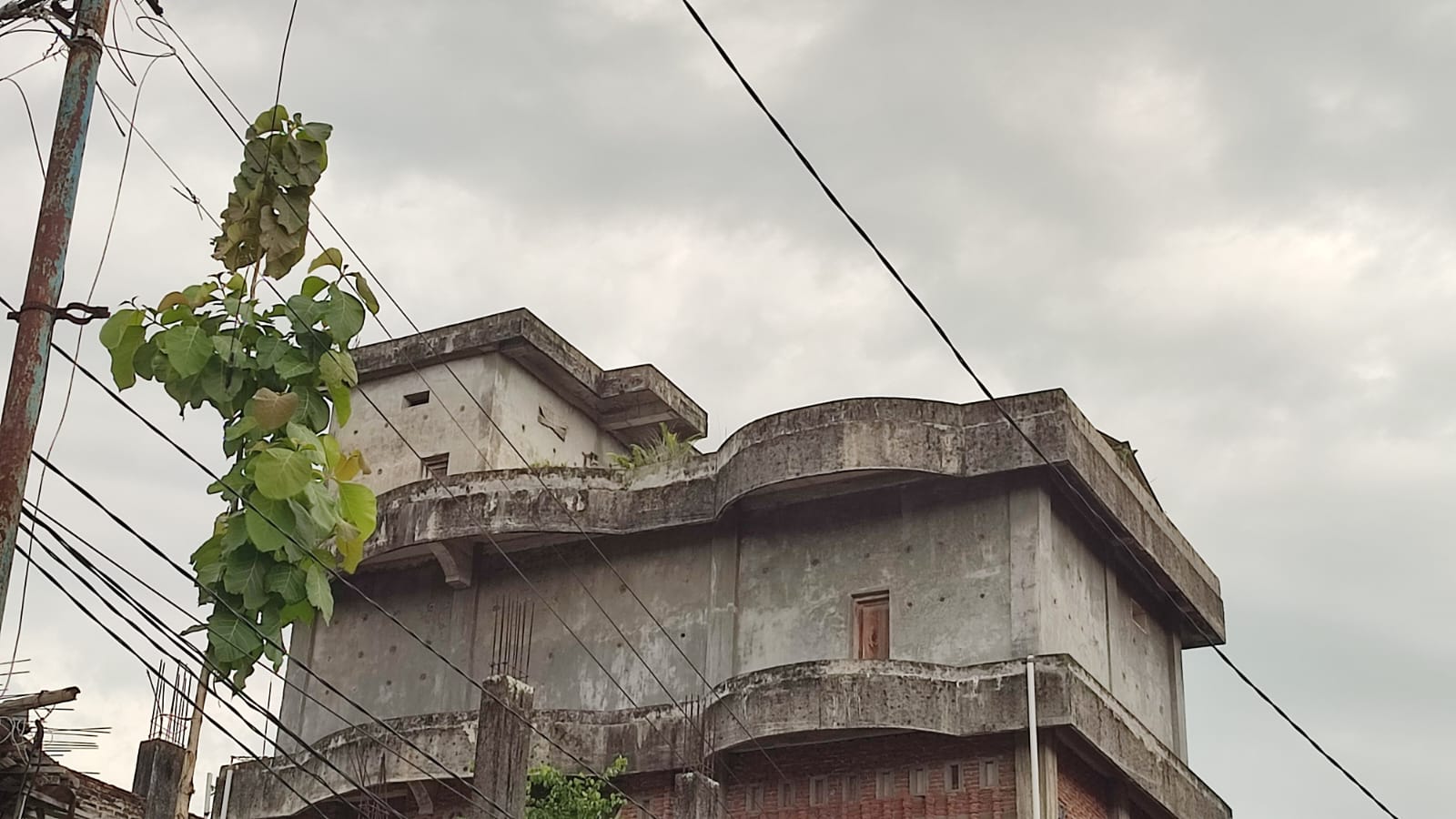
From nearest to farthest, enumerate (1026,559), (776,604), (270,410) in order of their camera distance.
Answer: (270,410) → (1026,559) → (776,604)

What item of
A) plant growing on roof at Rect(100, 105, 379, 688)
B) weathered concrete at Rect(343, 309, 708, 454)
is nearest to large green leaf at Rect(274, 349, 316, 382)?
plant growing on roof at Rect(100, 105, 379, 688)

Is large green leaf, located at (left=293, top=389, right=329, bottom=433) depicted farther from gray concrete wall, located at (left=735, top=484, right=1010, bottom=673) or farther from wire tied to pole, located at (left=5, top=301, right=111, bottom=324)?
gray concrete wall, located at (left=735, top=484, right=1010, bottom=673)

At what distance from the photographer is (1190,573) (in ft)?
87.5

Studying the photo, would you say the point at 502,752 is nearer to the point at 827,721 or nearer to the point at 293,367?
the point at 293,367

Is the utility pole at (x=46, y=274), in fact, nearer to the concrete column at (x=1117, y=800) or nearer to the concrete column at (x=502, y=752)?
the concrete column at (x=502, y=752)

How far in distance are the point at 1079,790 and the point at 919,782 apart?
2125 mm

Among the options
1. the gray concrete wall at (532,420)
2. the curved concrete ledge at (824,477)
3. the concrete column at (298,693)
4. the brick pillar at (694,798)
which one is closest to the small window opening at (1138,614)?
the curved concrete ledge at (824,477)

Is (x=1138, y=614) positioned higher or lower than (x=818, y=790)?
higher

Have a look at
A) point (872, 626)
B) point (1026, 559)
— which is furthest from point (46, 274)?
point (872, 626)

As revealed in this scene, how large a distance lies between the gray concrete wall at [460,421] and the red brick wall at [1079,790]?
33.0 ft

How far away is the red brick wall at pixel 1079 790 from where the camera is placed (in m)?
22.4

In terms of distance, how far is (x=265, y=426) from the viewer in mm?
9500

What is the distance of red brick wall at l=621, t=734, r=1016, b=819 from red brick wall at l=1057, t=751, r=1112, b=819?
0.85 meters

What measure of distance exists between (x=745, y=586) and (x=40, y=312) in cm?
1645
